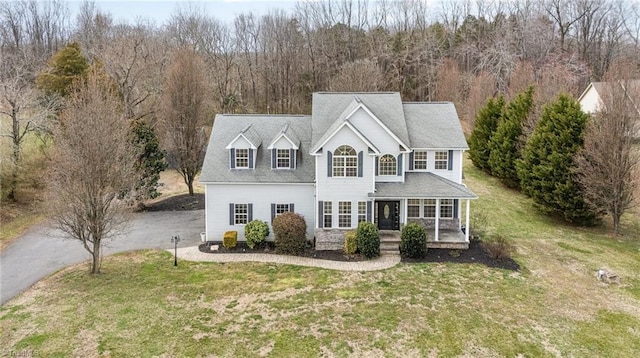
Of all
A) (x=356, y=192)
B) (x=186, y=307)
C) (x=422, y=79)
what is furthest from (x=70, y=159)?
(x=422, y=79)

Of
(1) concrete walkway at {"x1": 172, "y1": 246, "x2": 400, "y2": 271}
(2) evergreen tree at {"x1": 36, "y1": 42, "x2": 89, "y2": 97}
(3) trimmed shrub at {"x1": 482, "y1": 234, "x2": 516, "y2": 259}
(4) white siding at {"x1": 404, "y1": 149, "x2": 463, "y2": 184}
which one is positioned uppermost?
(2) evergreen tree at {"x1": 36, "y1": 42, "x2": 89, "y2": 97}

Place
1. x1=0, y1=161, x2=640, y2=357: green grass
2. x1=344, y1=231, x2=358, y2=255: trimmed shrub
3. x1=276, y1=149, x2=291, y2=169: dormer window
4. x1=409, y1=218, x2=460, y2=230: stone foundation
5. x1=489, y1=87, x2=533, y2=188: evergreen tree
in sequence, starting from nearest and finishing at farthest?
1. x1=0, y1=161, x2=640, y2=357: green grass
2. x1=344, y1=231, x2=358, y2=255: trimmed shrub
3. x1=276, y1=149, x2=291, y2=169: dormer window
4. x1=409, y1=218, x2=460, y2=230: stone foundation
5. x1=489, y1=87, x2=533, y2=188: evergreen tree

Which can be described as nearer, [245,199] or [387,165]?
[245,199]

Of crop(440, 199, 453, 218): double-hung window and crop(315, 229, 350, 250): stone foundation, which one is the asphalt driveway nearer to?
crop(315, 229, 350, 250): stone foundation

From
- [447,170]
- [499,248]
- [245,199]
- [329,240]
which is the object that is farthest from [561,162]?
[245,199]

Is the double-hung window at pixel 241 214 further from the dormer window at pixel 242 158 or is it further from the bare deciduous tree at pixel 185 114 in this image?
the bare deciduous tree at pixel 185 114

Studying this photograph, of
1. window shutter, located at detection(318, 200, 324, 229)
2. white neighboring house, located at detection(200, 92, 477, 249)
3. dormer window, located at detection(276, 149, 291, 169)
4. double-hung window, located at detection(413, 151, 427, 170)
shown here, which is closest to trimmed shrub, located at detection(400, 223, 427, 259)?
white neighboring house, located at detection(200, 92, 477, 249)

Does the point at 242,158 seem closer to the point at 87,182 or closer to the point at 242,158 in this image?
the point at 242,158
